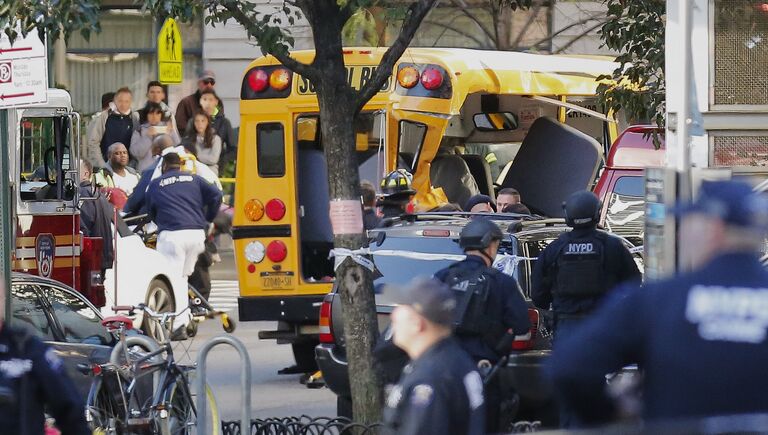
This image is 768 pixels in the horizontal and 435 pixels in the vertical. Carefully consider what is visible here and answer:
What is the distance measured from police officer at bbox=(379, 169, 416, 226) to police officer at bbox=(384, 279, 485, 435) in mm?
7775

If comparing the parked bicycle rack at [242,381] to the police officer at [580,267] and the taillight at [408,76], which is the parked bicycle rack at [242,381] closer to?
the police officer at [580,267]

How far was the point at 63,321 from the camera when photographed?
11.2 meters

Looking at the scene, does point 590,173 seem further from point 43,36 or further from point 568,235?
point 43,36

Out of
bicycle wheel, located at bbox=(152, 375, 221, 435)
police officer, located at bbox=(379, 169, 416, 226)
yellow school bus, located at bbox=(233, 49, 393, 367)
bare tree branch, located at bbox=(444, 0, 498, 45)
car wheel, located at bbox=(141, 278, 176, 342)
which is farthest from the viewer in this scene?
bare tree branch, located at bbox=(444, 0, 498, 45)

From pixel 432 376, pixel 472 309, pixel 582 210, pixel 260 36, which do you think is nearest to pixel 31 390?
pixel 432 376

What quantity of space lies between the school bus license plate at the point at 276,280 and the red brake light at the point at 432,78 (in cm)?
208

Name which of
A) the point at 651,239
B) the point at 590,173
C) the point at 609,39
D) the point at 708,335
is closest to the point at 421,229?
the point at 609,39

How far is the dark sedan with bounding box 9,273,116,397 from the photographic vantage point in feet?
35.5

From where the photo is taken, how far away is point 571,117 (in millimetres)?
18141

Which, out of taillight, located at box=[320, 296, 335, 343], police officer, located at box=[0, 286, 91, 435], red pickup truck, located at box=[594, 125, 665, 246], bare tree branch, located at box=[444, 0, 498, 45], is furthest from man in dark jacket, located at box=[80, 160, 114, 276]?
police officer, located at box=[0, 286, 91, 435]

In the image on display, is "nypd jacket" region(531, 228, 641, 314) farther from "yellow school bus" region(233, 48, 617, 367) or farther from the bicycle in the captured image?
"yellow school bus" region(233, 48, 617, 367)

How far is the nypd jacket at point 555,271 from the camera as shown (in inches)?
386

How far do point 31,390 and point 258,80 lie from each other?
8939mm

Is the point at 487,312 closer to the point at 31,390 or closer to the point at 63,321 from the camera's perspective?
the point at 31,390
